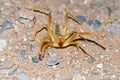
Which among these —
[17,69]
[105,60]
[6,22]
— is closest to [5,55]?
[17,69]

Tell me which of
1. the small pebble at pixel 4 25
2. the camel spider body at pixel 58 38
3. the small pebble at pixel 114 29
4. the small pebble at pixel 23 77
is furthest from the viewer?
the small pebble at pixel 114 29

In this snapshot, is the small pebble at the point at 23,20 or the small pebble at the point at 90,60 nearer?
the small pebble at the point at 90,60

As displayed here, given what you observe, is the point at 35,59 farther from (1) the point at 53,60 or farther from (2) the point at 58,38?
(2) the point at 58,38

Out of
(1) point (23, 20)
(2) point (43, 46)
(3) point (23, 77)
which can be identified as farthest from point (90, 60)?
(1) point (23, 20)

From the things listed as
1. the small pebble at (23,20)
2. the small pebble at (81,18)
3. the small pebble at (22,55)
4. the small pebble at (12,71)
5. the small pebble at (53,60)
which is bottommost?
the small pebble at (12,71)

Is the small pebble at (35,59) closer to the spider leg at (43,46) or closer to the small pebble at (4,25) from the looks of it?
the spider leg at (43,46)

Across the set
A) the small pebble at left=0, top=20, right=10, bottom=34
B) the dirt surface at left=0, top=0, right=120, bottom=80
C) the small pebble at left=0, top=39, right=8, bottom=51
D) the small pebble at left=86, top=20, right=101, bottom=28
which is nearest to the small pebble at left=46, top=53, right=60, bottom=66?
the dirt surface at left=0, top=0, right=120, bottom=80

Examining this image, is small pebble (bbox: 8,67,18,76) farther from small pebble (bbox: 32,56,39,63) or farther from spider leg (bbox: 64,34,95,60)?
spider leg (bbox: 64,34,95,60)

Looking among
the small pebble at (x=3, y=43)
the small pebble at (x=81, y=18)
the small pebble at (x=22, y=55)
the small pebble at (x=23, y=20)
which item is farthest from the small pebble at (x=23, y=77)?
the small pebble at (x=81, y=18)
